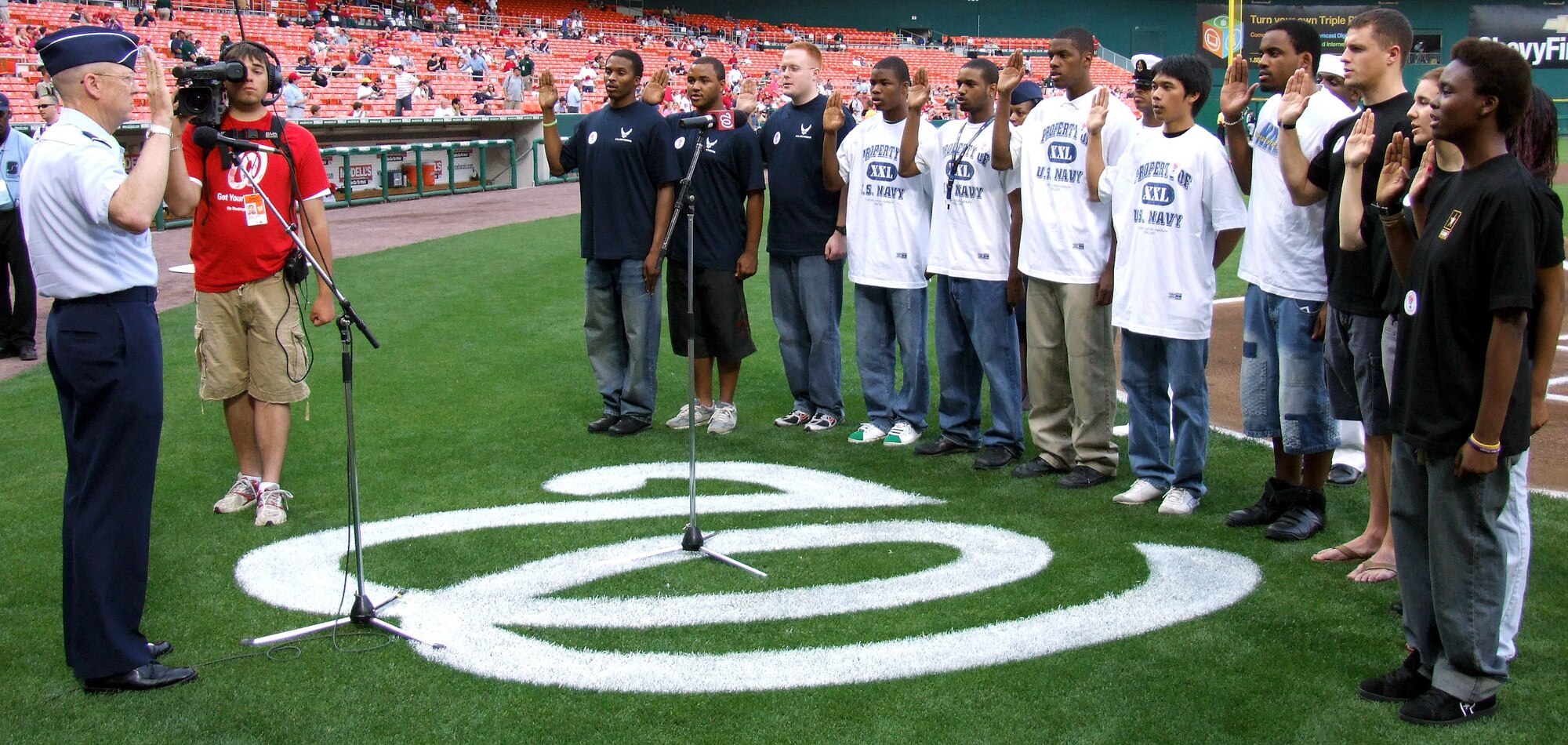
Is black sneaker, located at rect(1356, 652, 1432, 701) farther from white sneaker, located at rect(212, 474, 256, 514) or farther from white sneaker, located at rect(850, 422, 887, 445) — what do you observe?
white sneaker, located at rect(212, 474, 256, 514)

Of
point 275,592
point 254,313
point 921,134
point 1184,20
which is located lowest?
point 275,592

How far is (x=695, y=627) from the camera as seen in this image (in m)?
4.30

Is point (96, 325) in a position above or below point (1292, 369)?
above

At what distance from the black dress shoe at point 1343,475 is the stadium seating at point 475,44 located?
3.13 meters

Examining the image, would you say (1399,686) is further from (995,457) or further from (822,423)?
(822,423)

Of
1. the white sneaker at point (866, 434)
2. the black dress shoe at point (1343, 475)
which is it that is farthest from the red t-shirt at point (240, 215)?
the black dress shoe at point (1343, 475)

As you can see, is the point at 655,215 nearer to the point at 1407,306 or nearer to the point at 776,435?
the point at 776,435

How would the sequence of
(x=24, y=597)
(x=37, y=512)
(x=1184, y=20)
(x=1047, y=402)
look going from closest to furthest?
(x=24, y=597) → (x=37, y=512) → (x=1047, y=402) → (x=1184, y=20)

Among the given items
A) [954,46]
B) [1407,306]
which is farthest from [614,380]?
[954,46]

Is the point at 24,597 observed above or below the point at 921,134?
below

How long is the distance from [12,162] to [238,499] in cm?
496

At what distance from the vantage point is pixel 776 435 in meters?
7.09

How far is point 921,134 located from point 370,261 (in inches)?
367

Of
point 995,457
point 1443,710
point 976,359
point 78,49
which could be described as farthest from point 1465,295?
point 78,49
